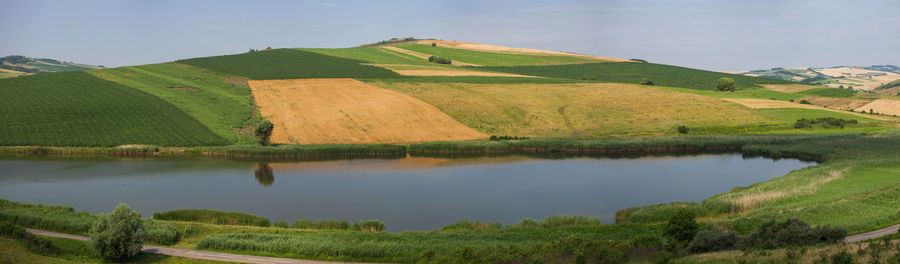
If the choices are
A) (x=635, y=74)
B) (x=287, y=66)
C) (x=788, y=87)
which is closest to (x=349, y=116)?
(x=287, y=66)

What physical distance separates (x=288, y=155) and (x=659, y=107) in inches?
2001

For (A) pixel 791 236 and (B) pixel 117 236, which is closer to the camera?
(A) pixel 791 236

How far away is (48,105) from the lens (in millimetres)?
67188

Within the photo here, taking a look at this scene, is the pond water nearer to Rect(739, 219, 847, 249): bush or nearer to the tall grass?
the tall grass

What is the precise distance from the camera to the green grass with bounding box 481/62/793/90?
359 ft

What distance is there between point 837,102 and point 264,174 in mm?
90048

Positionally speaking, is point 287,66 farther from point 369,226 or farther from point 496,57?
point 369,226

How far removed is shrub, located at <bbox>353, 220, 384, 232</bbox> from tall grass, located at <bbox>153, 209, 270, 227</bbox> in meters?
5.35

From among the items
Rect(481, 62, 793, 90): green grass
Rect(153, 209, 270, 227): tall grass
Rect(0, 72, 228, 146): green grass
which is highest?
Rect(481, 62, 793, 90): green grass

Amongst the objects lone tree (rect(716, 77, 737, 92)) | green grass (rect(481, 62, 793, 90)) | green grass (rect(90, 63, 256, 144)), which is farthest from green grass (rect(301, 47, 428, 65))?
lone tree (rect(716, 77, 737, 92))

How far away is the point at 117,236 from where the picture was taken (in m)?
23.6

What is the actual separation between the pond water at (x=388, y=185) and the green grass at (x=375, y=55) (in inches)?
2798

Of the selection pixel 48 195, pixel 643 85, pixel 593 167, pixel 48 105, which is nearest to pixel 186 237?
pixel 48 195

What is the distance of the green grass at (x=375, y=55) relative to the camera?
123 meters
